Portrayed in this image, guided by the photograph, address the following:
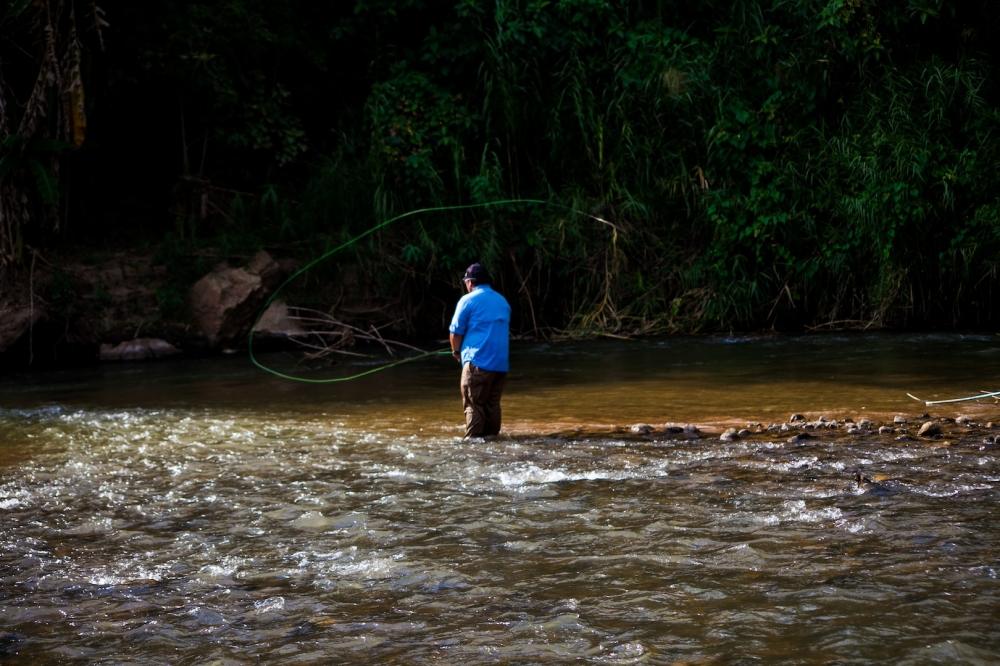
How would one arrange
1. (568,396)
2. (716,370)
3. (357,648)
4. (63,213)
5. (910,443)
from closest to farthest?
(357,648), (910,443), (568,396), (716,370), (63,213)

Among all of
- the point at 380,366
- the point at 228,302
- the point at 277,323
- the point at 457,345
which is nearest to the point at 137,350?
the point at 228,302

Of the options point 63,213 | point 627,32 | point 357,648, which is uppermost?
point 627,32

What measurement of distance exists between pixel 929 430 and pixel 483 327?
3114 millimetres

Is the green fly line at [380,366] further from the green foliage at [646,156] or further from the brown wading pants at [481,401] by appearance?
the brown wading pants at [481,401]

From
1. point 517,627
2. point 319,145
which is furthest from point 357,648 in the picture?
point 319,145

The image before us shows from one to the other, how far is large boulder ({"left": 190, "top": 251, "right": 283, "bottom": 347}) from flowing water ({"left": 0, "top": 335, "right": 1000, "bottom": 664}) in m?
4.74

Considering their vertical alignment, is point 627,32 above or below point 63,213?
above

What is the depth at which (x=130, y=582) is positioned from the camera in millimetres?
4730

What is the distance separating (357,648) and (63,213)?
1315 centimetres

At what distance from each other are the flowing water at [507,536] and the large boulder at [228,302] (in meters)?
4.74

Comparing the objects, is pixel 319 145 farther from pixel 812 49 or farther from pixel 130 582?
pixel 130 582

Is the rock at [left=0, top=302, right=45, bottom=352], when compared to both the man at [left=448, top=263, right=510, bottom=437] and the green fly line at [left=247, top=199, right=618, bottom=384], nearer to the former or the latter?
the green fly line at [left=247, top=199, right=618, bottom=384]

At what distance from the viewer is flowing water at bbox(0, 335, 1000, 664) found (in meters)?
3.92

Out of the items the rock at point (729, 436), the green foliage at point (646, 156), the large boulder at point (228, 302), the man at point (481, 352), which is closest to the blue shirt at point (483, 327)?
the man at point (481, 352)
